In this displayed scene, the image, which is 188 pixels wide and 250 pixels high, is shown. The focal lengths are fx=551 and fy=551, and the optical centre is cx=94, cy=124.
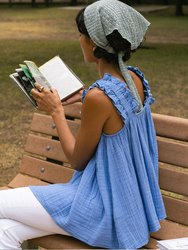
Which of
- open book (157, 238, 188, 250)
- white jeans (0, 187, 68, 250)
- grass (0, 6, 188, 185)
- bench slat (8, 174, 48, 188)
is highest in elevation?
open book (157, 238, 188, 250)

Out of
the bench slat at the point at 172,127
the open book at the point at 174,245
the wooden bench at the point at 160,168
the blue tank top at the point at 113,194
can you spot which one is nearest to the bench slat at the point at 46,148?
the wooden bench at the point at 160,168

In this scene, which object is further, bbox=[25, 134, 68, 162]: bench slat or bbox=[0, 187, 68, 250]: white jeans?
bbox=[25, 134, 68, 162]: bench slat

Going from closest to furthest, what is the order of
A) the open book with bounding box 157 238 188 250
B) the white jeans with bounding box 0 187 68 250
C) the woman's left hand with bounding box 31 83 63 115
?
the open book with bounding box 157 238 188 250
the white jeans with bounding box 0 187 68 250
the woman's left hand with bounding box 31 83 63 115

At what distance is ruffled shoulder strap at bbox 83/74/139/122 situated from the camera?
2.32m

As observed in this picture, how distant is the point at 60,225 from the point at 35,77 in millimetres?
703

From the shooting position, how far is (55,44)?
14516 millimetres

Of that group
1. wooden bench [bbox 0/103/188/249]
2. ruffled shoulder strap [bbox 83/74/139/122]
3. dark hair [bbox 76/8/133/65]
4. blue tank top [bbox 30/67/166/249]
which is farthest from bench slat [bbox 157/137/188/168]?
dark hair [bbox 76/8/133/65]

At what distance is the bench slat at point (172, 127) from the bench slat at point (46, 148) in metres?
0.65

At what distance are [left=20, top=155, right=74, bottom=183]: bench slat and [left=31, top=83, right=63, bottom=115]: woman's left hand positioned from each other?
2.08ft

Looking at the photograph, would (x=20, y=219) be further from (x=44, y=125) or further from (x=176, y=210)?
(x=44, y=125)

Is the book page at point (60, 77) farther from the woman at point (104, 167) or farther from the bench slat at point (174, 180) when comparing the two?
the bench slat at point (174, 180)

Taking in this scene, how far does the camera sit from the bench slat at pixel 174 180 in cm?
270

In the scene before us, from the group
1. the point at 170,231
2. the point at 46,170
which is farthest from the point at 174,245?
the point at 46,170

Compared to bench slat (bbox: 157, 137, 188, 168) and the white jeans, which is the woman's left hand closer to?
the white jeans
